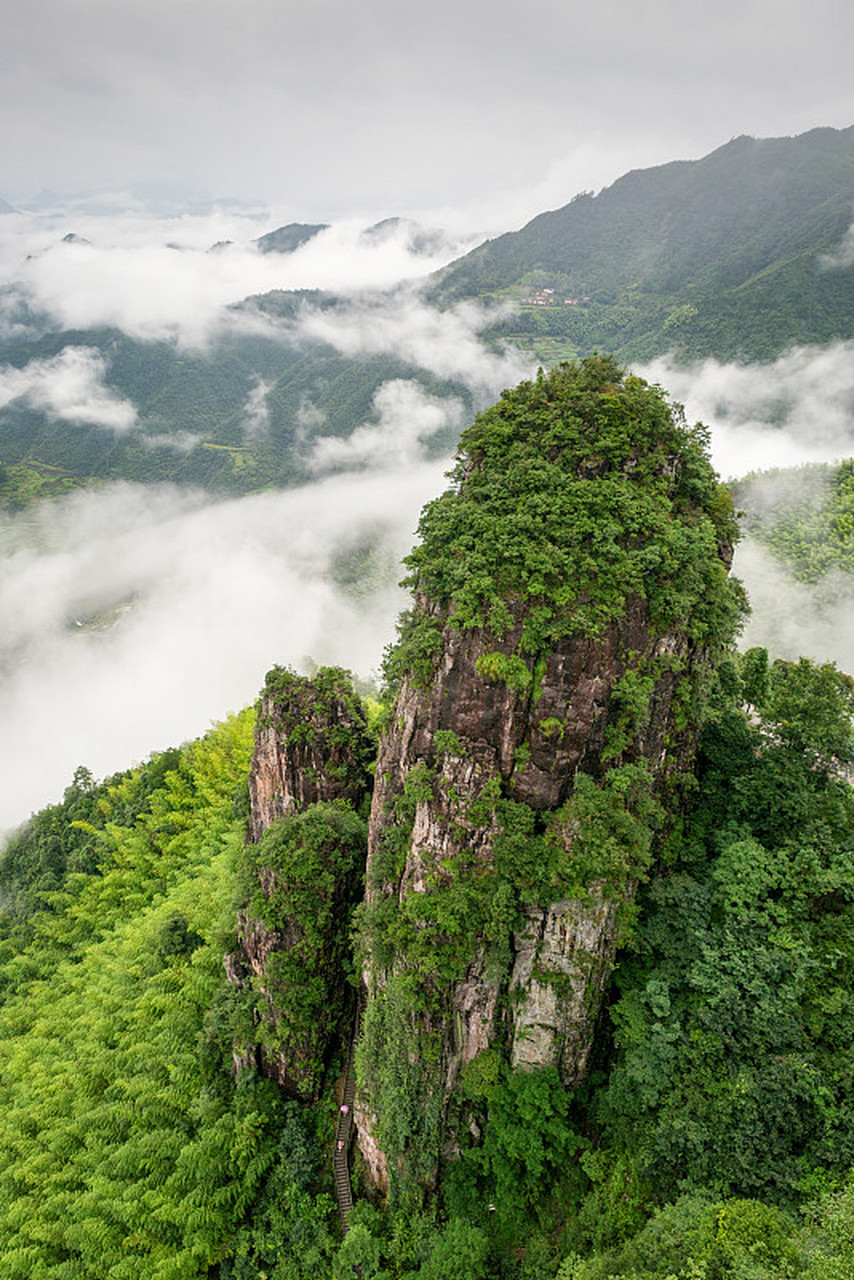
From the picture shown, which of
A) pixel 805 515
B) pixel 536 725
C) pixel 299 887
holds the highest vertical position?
pixel 805 515

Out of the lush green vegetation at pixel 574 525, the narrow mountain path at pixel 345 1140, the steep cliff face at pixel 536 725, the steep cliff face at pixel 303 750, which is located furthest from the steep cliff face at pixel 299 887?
the lush green vegetation at pixel 574 525

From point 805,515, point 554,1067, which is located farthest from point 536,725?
point 805,515

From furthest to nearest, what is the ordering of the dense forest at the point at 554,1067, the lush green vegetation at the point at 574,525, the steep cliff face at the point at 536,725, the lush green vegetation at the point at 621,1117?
1. the steep cliff face at the point at 536,725
2. the lush green vegetation at the point at 574,525
3. the dense forest at the point at 554,1067
4. the lush green vegetation at the point at 621,1117

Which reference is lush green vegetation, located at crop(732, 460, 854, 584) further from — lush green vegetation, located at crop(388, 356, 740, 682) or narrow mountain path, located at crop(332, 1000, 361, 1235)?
narrow mountain path, located at crop(332, 1000, 361, 1235)

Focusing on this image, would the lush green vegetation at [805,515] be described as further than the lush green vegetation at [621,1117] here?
Yes

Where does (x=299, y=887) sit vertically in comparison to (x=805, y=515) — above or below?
below

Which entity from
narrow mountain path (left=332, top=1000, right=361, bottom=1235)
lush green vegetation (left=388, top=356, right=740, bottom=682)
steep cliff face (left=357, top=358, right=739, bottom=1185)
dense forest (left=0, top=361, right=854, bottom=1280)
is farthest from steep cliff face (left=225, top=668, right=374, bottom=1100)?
lush green vegetation (left=388, top=356, right=740, bottom=682)

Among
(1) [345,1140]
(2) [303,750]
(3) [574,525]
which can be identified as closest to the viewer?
(3) [574,525]

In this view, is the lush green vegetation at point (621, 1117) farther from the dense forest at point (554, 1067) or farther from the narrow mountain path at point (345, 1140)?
the narrow mountain path at point (345, 1140)

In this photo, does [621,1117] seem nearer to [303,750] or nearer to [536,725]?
[536,725]
